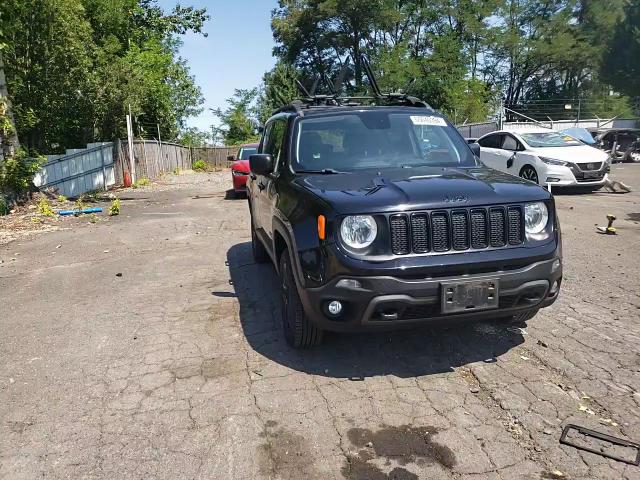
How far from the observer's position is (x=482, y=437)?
Answer: 2980 mm

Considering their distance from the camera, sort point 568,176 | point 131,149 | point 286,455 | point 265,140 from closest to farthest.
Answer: point 286,455, point 265,140, point 568,176, point 131,149

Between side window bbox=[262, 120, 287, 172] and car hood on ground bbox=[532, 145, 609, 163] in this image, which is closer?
side window bbox=[262, 120, 287, 172]

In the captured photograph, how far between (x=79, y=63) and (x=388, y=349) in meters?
15.3

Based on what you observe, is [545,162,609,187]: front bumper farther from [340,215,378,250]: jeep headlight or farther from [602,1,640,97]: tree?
[602,1,640,97]: tree

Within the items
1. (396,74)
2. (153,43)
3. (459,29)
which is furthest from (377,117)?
(459,29)

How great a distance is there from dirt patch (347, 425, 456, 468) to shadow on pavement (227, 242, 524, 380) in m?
0.68

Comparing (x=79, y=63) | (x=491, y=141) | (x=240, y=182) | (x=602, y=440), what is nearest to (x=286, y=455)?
(x=602, y=440)

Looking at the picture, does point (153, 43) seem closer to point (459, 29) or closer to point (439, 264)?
point (439, 264)

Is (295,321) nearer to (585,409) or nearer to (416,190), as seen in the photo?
(416,190)

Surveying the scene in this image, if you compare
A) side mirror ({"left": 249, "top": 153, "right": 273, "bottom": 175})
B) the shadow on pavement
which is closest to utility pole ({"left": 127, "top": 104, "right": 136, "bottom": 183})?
side mirror ({"left": 249, "top": 153, "right": 273, "bottom": 175})

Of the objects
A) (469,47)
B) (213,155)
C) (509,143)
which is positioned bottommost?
(213,155)

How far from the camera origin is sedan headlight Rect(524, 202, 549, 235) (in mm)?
3662

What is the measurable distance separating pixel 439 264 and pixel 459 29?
5344cm

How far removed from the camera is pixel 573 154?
1212cm
